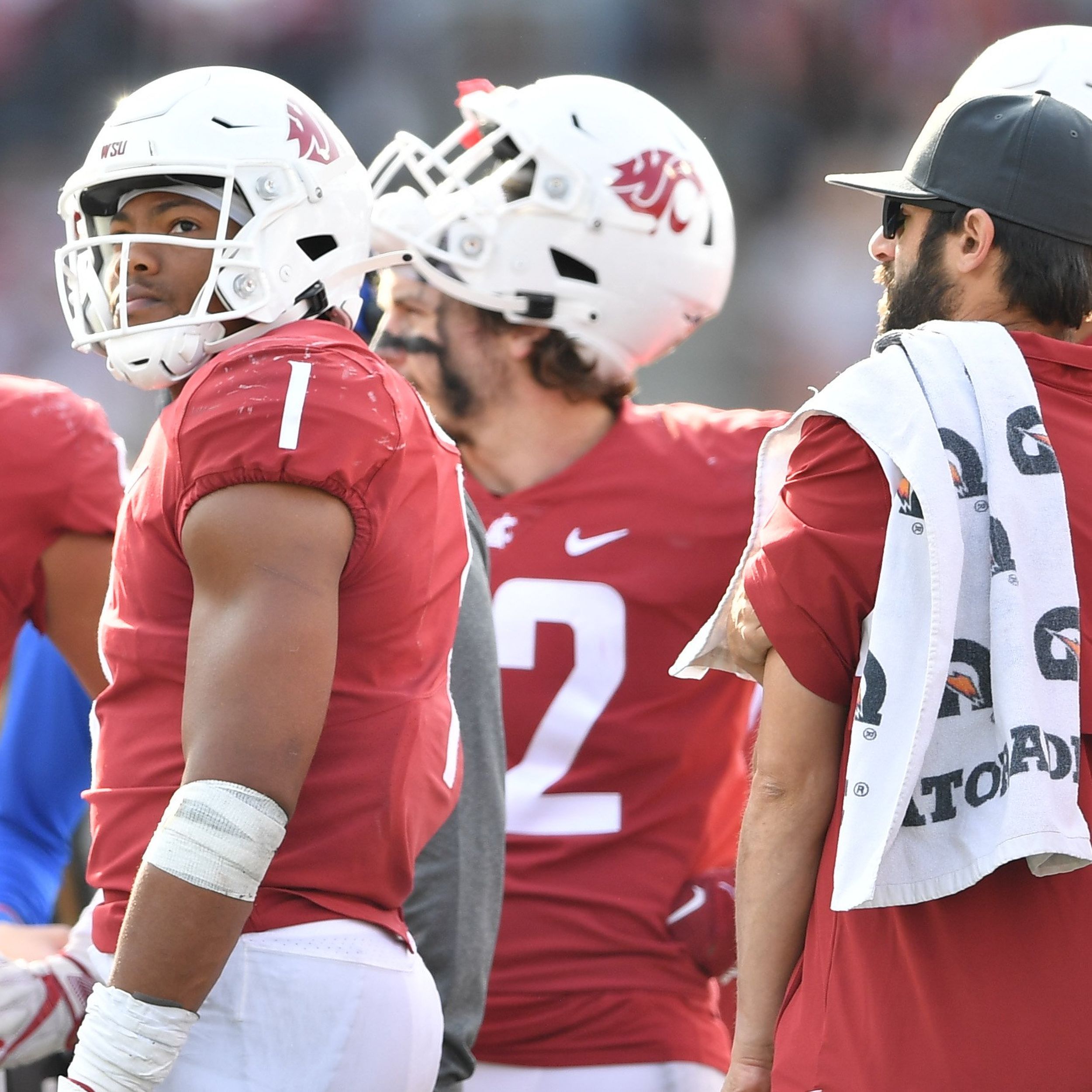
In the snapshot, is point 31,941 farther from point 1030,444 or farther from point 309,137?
point 1030,444

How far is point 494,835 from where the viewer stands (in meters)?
2.46

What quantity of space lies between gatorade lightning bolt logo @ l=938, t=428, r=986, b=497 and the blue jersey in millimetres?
1737

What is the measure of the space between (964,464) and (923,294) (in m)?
0.37

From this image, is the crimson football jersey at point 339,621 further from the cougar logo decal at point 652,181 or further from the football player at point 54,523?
the cougar logo decal at point 652,181

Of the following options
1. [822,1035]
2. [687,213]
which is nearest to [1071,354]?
[822,1035]

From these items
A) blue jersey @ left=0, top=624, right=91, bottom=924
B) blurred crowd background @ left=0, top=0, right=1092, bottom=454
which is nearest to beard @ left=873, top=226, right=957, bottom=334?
blue jersey @ left=0, top=624, right=91, bottom=924

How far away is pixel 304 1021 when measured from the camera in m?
1.85

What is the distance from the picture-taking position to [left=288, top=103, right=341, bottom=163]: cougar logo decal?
226cm

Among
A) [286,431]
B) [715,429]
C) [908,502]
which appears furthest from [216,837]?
[715,429]

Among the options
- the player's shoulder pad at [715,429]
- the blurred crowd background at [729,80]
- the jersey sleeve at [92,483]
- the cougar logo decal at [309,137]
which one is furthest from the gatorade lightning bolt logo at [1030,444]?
the blurred crowd background at [729,80]

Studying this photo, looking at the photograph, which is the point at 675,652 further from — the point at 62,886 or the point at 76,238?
the point at 62,886

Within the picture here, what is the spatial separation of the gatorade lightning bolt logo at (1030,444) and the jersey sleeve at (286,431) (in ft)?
2.30

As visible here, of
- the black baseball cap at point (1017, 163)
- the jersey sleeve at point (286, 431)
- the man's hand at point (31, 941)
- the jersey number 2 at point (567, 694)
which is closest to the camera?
the jersey sleeve at point (286, 431)

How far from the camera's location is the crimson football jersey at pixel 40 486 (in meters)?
2.53
